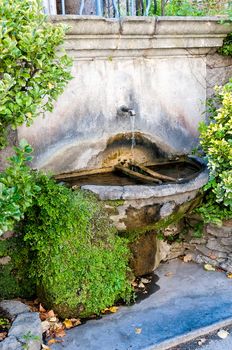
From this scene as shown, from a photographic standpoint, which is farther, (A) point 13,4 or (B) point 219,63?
(B) point 219,63

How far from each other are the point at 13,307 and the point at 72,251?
0.66 metres

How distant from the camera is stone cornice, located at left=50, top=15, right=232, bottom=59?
3800mm

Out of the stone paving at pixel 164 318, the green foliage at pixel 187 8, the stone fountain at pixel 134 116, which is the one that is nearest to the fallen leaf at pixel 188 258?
the stone paving at pixel 164 318

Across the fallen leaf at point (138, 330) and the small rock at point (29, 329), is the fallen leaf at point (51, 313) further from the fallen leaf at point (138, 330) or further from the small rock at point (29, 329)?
the fallen leaf at point (138, 330)

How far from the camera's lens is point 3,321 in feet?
11.0

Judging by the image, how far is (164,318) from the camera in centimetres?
361

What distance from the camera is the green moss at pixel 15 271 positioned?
12.6 ft

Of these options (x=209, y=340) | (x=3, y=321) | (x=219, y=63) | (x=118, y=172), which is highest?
(x=219, y=63)

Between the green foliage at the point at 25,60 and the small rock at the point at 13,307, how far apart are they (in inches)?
57.9

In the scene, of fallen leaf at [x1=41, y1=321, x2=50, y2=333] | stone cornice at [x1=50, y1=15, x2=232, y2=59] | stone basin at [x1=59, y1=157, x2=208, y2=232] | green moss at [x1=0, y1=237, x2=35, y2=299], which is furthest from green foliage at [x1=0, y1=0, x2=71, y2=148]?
fallen leaf at [x1=41, y1=321, x2=50, y2=333]

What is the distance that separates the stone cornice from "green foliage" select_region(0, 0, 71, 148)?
2.26 ft

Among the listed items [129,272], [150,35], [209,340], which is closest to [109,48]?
[150,35]

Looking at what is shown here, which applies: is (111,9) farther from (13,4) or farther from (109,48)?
(13,4)

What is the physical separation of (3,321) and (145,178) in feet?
5.68
